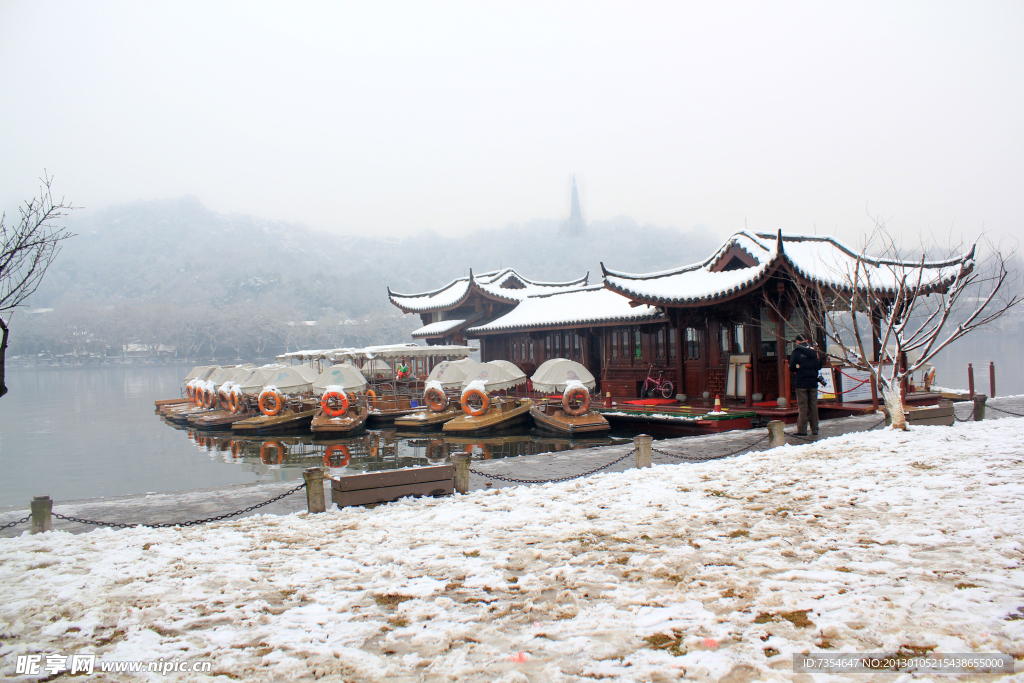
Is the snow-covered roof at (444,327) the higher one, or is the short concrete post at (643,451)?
the snow-covered roof at (444,327)

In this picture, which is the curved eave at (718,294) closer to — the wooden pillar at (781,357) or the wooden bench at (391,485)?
the wooden pillar at (781,357)

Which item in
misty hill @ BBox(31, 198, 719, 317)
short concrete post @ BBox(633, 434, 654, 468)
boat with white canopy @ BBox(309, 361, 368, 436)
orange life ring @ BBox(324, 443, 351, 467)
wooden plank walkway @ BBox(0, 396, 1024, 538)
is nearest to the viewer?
wooden plank walkway @ BBox(0, 396, 1024, 538)

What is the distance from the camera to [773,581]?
441 cm

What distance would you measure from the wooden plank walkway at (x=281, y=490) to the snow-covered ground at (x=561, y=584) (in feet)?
3.09

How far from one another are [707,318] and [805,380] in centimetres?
760

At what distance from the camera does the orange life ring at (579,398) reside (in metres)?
19.7

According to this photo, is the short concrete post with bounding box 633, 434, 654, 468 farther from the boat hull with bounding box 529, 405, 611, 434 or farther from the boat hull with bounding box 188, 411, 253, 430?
the boat hull with bounding box 188, 411, 253, 430

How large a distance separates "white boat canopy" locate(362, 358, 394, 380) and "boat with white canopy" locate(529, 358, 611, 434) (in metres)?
18.4

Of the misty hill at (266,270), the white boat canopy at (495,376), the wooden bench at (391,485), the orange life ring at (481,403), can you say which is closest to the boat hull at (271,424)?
the white boat canopy at (495,376)

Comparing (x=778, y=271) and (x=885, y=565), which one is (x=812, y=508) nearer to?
(x=885, y=565)

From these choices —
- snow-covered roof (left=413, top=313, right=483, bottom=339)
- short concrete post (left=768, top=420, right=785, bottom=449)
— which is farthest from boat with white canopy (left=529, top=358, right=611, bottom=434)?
snow-covered roof (left=413, top=313, right=483, bottom=339)

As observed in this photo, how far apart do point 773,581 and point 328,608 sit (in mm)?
3196

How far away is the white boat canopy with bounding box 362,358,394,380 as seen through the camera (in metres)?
37.4

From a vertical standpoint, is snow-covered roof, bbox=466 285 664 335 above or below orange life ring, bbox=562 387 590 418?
above
